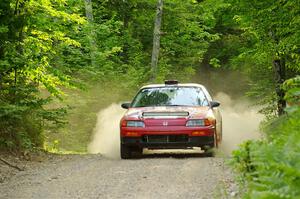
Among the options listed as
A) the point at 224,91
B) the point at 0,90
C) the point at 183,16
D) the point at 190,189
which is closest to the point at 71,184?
the point at 190,189

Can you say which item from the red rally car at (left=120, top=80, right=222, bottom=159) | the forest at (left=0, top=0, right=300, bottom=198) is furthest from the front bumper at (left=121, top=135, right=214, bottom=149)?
the forest at (left=0, top=0, right=300, bottom=198)

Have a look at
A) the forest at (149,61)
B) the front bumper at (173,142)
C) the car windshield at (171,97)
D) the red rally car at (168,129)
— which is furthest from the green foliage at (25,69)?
the front bumper at (173,142)

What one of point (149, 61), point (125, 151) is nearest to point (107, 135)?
point (125, 151)

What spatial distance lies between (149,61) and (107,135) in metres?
16.7

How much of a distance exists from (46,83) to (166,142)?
14.0ft

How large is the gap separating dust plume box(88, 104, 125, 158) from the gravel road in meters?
3.02

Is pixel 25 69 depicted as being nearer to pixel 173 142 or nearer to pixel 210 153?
pixel 173 142

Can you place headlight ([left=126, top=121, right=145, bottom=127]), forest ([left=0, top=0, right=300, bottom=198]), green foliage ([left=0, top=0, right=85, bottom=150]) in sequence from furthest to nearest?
green foliage ([left=0, top=0, right=85, bottom=150])
headlight ([left=126, top=121, right=145, bottom=127])
forest ([left=0, top=0, right=300, bottom=198])

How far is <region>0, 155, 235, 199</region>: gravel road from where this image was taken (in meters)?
8.02

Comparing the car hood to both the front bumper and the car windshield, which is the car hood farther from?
the car windshield

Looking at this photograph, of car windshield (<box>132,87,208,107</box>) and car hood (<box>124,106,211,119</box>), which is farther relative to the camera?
car windshield (<box>132,87,208,107</box>)

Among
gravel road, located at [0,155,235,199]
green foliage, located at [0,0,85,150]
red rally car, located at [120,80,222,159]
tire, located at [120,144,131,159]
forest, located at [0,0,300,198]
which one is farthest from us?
green foliage, located at [0,0,85,150]

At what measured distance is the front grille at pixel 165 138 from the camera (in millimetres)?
12508

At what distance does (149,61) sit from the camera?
34.9m
